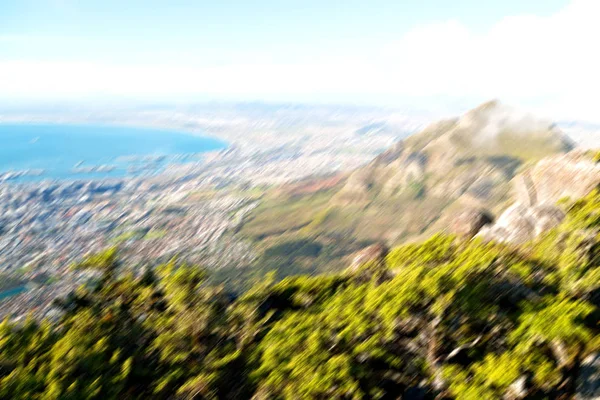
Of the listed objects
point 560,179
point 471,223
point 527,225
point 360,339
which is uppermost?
point 560,179

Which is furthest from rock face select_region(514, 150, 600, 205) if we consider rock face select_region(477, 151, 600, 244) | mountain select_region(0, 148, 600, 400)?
mountain select_region(0, 148, 600, 400)

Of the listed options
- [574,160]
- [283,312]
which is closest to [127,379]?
[283,312]

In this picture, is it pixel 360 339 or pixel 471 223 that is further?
pixel 471 223

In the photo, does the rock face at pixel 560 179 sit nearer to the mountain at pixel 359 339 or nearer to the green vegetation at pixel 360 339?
the mountain at pixel 359 339

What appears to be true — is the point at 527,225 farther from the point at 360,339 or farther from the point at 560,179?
the point at 560,179

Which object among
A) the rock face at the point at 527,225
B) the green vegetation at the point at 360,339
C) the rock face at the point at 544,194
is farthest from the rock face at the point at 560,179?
the green vegetation at the point at 360,339

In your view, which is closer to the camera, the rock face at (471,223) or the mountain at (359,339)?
the mountain at (359,339)

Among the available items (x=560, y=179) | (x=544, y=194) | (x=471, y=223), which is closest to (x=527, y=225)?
(x=471, y=223)

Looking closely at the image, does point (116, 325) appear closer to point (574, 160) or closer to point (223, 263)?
point (574, 160)
